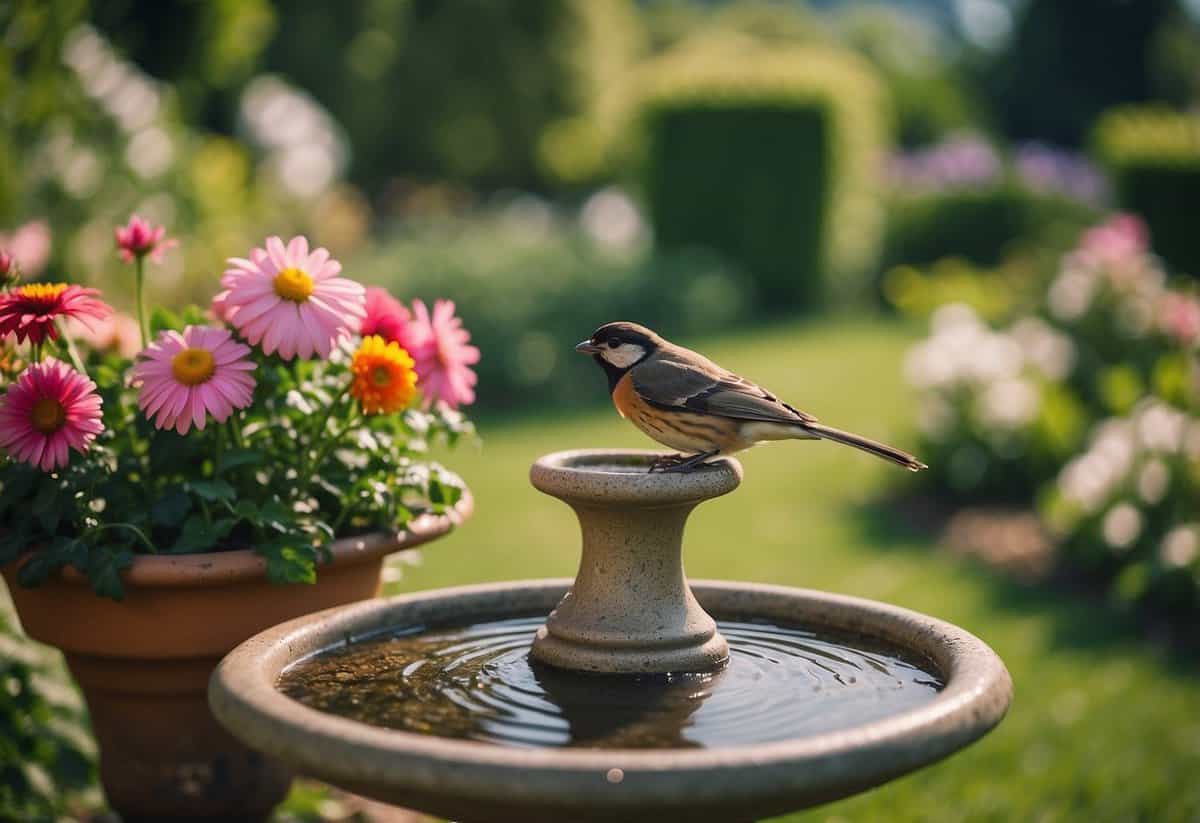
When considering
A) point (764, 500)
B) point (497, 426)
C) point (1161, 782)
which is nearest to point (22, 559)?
point (1161, 782)

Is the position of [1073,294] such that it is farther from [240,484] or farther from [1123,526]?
[240,484]

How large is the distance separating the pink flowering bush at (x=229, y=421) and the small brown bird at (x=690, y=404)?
14.9 inches

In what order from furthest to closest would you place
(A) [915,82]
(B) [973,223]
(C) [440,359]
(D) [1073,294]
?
1. (A) [915,82]
2. (B) [973,223]
3. (D) [1073,294]
4. (C) [440,359]

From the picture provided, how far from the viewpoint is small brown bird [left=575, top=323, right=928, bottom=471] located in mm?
3014

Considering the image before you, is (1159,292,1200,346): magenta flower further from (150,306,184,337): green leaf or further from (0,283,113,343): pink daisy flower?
(0,283,113,343): pink daisy flower

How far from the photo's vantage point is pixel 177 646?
9.52 feet

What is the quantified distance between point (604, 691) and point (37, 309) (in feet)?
4.39

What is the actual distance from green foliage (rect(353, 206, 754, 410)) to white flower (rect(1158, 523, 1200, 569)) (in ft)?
17.8

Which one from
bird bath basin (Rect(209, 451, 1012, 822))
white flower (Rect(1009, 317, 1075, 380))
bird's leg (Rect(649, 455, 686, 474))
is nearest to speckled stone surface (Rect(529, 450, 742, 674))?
bird bath basin (Rect(209, 451, 1012, 822))

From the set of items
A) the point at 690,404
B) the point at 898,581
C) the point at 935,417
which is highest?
the point at 690,404

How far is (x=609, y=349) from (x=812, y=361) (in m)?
8.40

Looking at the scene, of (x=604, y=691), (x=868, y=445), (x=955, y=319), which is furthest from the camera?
(x=955, y=319)

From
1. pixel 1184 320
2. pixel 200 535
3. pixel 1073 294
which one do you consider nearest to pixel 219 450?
pixel 200 535

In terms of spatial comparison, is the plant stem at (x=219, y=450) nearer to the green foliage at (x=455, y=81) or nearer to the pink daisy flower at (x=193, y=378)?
the pink daisy flower at (x=193, y=378)
